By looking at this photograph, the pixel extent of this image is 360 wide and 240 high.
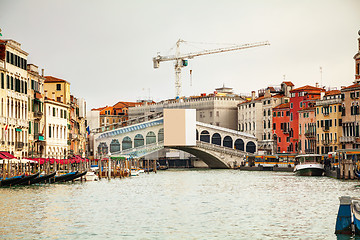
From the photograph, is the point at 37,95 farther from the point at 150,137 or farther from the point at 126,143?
the point at 150,137

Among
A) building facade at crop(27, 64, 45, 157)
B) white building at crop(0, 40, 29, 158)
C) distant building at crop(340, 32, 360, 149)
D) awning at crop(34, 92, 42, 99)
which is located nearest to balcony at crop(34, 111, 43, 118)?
building facade at crop(27, 64, 45, 157)

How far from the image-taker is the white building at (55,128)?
168 feet

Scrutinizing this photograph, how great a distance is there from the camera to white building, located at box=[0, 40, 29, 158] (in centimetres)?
4053

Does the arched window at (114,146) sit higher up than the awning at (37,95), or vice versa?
the awning at (37,95)

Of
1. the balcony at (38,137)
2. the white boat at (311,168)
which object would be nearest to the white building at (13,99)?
the balcony at (38,137)

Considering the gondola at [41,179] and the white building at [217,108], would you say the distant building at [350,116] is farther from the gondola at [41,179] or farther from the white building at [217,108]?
the white building at [217,108]

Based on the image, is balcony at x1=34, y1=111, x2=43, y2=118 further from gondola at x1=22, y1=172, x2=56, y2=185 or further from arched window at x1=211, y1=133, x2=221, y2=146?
arched window at x1=211, y1=133, x2=221, y2=146

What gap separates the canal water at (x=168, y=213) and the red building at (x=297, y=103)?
1537 inches

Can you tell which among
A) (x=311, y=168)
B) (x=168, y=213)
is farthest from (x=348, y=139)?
(x=168, y=213)

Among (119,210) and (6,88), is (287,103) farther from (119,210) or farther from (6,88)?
(119,210)

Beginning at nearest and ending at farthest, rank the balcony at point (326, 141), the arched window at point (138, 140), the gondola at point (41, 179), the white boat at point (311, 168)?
the gondola at point (41, 179)
the white boat at point (311, 168)
the balcony at point (326, 141)
the arched window at point (138, 140)

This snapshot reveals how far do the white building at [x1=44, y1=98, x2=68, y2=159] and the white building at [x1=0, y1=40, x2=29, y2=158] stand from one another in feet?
18.3

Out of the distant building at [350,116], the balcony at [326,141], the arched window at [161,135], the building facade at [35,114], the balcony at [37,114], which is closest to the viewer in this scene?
the building facade at [35,114]

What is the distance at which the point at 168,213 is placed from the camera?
971 inches
